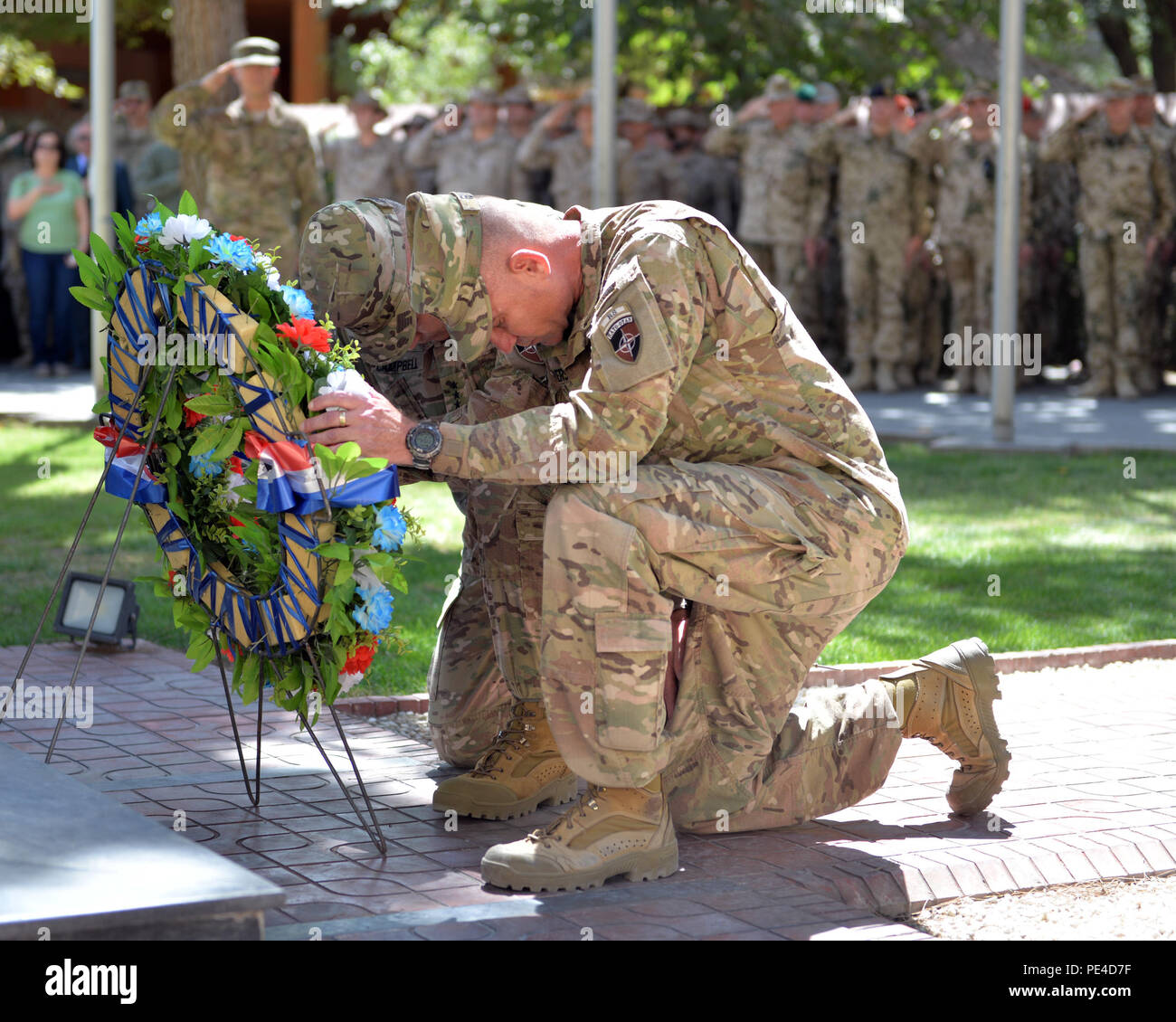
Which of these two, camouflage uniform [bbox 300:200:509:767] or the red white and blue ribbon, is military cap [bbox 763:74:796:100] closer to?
camouflage uniform [bbox 300:200:509:767]

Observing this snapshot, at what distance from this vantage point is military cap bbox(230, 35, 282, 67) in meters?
12.7

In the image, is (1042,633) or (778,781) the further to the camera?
(1042,633)

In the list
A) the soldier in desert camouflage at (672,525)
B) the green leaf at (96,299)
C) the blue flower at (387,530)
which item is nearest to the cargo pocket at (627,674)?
the soldier in desert camouflage at (672,525)

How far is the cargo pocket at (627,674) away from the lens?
362cm

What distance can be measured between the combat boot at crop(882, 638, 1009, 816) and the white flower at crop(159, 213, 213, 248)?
1901 mm

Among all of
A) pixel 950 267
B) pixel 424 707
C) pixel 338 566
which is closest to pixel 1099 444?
pixel 950 267

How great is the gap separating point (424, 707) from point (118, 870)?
2.36m

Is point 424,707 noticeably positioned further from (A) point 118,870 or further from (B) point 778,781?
(A) point 118,870

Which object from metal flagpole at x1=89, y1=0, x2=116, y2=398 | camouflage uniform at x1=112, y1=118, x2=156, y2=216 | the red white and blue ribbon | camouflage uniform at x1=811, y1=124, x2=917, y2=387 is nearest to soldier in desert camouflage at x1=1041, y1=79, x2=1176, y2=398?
camouflage uniform at x1=811, y1=124, x2=917, y2=387

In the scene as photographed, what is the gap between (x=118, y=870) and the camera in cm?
305

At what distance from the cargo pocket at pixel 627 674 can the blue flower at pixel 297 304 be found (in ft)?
2.97

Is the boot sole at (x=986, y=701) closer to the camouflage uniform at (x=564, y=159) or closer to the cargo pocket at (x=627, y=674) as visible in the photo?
the cargo pocket at (x=627, y=674)

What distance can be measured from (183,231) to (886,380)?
11963 millimetres

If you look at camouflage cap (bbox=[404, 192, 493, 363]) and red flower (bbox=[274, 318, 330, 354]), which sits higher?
camouflage cap (bbox=[404, 192, 493, 363])
